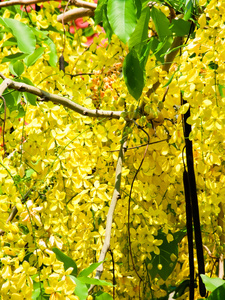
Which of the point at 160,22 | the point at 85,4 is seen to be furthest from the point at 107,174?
the point at 85,4

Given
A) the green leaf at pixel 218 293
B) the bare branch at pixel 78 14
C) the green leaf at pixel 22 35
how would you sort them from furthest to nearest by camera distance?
the bare branch at pixel 78 14
the green leaf at pixel 22 35
the green leaf at pixel 218 293

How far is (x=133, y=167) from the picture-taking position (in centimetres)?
121

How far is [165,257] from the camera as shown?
1.28 meters

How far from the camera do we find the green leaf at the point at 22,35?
40.4 inches

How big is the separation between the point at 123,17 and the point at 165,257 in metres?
0.70

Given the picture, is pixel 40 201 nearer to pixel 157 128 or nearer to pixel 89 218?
pixel 89 218

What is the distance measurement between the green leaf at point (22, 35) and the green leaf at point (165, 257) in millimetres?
585

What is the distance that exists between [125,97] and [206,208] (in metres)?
0.31

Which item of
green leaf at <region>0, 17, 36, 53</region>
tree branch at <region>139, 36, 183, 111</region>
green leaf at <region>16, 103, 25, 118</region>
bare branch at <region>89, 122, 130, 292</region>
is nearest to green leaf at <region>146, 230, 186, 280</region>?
bare branch at <region>89, 122, 130, 292</region>

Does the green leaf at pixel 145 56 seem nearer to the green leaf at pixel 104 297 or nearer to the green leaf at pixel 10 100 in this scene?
the green leaf at pixel 10 100

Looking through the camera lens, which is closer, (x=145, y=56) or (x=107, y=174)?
(x=145, y=56)

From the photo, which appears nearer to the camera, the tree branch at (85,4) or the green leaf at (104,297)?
the green leaf at (104,297)

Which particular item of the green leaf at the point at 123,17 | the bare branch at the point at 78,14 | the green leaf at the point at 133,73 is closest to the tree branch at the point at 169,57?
the green leaf at the point at 133,73

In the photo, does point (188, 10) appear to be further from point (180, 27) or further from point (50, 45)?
point (50, 45)
